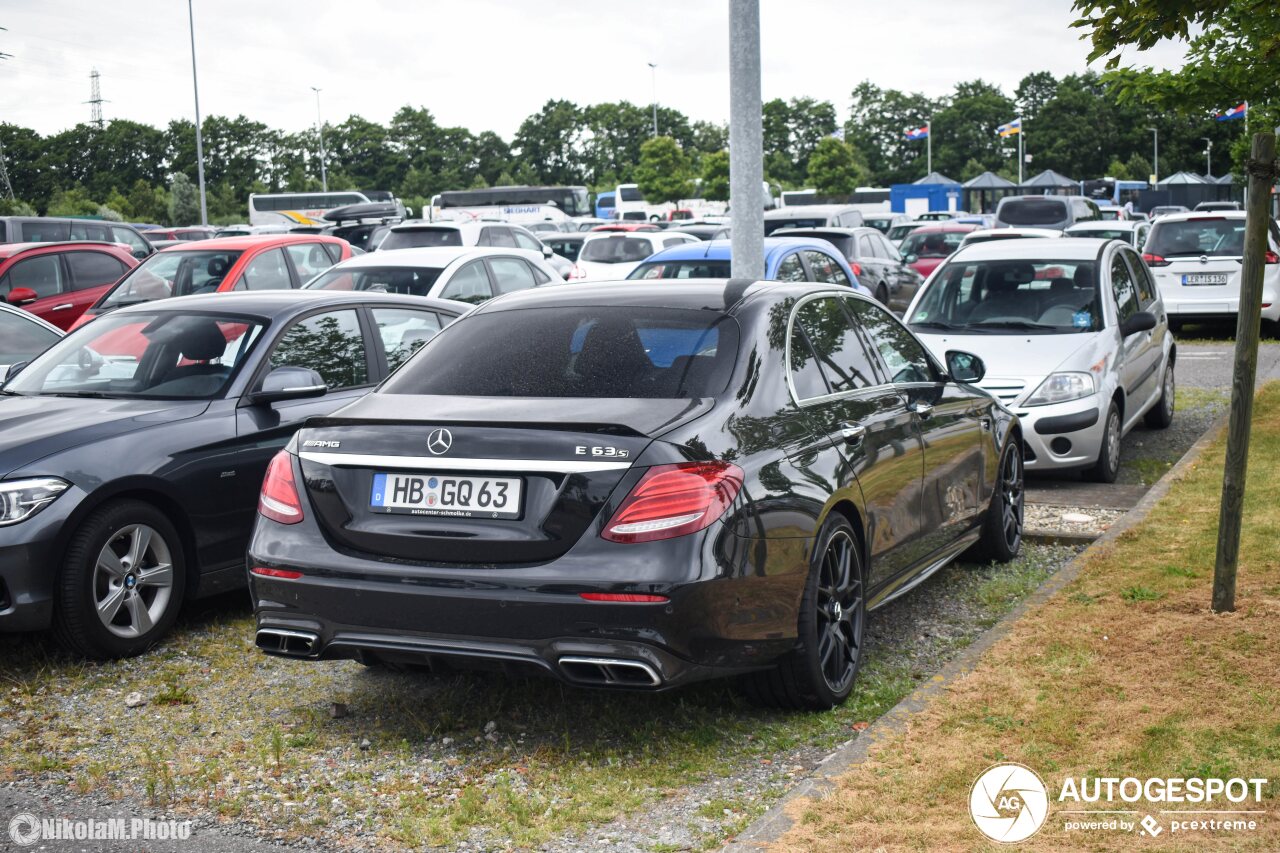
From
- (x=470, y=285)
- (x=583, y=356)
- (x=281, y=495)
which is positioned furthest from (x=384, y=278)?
(x=281, y=495)

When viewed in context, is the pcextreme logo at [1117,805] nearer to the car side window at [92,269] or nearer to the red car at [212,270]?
the red car at [212,270]

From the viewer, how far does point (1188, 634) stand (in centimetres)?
548

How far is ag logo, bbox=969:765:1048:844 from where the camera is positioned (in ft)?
12.4

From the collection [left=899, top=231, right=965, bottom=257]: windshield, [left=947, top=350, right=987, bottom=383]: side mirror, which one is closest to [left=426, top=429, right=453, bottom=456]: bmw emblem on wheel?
[left=947, top=350, right=987, bottom=383]: side mirror

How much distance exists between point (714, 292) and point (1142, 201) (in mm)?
71844

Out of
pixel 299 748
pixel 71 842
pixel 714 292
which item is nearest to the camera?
pixel 71 842

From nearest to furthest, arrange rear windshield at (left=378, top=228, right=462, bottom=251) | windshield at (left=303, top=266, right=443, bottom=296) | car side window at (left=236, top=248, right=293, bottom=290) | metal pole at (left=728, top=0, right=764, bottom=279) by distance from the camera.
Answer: metal pole at (left=728, top=0, right=764, bottom=279) → windshield at (left=303, top=266, right=443, bottom=296) → car side window at (left=236, top=248, right=293, bottom=290) → rear windshield at (left=378, top=228, right=462, bottom=251)

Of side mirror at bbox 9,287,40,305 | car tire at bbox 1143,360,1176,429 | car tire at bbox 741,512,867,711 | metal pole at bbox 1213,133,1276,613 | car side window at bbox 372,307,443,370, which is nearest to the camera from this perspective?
car tire at bbox 741,512,867,711

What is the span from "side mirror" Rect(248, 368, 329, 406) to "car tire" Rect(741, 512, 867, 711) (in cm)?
263

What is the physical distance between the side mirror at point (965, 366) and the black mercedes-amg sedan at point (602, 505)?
1.60m

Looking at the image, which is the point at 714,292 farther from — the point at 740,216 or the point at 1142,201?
the point at 1142,201

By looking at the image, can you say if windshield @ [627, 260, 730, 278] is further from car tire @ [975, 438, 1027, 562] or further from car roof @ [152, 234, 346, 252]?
car tire @ [975, 438, 1027, 562]

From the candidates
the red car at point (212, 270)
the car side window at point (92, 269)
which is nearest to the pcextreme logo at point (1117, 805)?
the red car at point (212, 270)

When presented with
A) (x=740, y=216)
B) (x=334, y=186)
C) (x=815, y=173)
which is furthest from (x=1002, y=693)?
(x=334, y=186)
